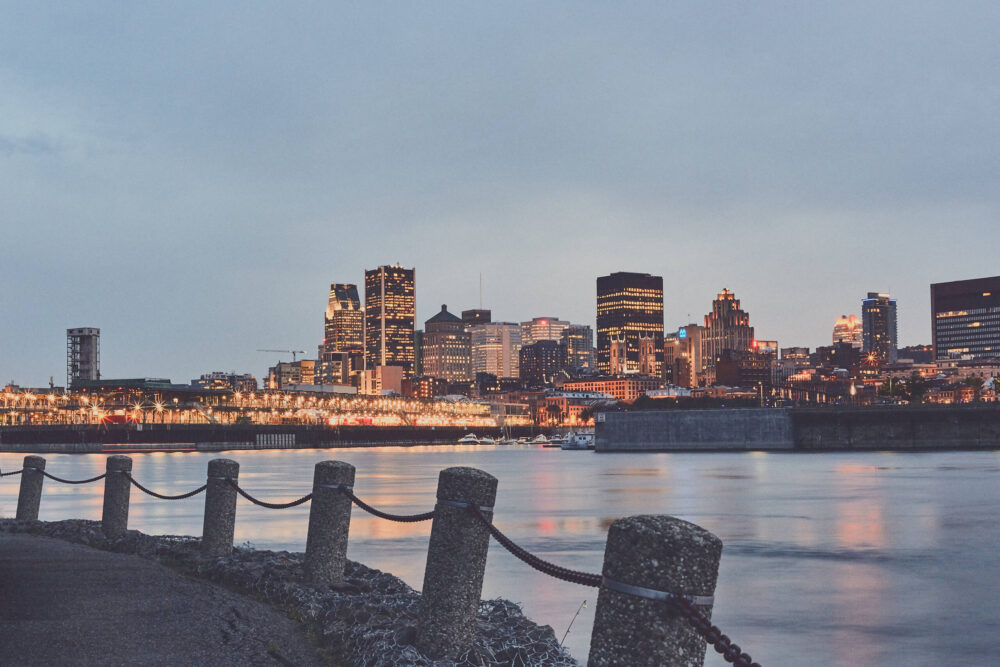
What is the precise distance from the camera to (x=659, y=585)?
5.71m

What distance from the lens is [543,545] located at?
3170cm

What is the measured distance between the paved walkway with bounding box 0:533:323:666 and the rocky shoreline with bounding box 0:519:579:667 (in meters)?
0.35

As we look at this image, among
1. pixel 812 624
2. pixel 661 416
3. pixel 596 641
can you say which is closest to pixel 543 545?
pixel 812 624

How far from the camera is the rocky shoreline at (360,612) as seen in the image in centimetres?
1080

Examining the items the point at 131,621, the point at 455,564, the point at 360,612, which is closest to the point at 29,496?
the point at 131,621

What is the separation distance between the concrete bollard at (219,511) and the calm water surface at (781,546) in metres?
5.34

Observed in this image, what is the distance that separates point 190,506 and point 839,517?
87.3 ft

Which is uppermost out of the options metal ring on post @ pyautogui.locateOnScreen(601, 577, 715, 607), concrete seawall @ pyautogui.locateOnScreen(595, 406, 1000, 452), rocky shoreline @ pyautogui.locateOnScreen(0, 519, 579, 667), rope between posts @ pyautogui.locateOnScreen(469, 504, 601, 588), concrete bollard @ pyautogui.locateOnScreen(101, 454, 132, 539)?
metal ring on post @ pyautogui.locateOnScreen(601, 577, 715, 607)

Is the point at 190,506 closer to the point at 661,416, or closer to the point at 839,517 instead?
the point at 839,517

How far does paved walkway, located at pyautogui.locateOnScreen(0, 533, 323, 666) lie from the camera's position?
10.5 metres

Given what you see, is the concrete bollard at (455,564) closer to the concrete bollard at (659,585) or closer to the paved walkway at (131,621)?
the paved walkway at (131,621)

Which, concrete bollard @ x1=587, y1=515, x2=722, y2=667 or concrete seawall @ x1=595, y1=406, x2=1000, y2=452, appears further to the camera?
concrete seawall @ x1=595, y1=406, x2=1000, y2=452

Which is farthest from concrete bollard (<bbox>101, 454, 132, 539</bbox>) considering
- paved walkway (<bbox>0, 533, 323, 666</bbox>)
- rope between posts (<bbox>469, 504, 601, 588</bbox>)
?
rope between posts (<bbox>469, 504, 601, 588</bbox>)

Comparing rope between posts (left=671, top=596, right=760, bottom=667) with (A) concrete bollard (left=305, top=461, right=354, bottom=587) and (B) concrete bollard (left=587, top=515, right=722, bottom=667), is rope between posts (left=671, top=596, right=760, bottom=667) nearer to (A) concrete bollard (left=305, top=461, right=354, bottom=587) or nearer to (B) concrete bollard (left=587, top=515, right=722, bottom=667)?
(B) concrete bollard (left=587, top=515, right=722, bottom=667)
